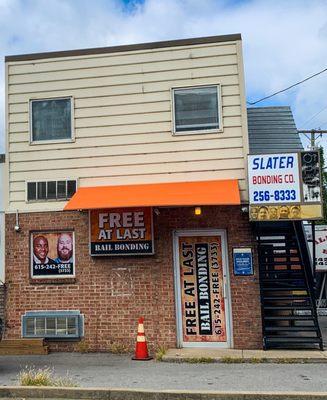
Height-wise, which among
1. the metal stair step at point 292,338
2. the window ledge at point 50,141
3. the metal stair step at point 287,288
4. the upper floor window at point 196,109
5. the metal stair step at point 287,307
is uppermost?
the upper floor window at point 196,109

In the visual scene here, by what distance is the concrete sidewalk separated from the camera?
346 inches

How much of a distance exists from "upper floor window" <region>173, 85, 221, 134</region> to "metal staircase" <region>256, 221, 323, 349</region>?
2265 mm

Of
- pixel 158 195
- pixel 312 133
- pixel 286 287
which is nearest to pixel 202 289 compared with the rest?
pixel 286 287

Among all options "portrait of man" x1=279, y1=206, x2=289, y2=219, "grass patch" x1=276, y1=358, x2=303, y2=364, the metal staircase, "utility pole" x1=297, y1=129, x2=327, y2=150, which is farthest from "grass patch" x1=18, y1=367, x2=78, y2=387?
"utility pole" x1=297, y1=129, x2=327, y2=150

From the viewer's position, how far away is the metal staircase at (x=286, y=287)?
9641 mm

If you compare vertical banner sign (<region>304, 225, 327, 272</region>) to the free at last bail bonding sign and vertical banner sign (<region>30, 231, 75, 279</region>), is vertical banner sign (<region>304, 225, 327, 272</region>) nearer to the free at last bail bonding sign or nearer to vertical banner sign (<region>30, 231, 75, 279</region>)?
the free at last bail bonding sign

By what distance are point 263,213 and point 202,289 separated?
6.39ft

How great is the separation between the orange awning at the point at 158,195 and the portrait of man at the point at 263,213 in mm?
592

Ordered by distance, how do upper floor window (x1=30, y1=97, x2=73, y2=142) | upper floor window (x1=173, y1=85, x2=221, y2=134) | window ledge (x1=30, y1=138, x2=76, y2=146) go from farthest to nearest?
upper floor window (x1=30, y1=97, x2=73, y2=142)
window ledge (x1=30, y1=138, x2=76, y2=146)
upper floor window (x1=173, y1=85, x2=221, y2=134)

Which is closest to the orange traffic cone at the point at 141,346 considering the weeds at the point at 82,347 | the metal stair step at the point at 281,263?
the weeds at the point at 82,347

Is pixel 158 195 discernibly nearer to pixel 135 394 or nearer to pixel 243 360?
pixel 243 360

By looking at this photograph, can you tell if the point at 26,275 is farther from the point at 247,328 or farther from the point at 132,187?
the point at 247,328

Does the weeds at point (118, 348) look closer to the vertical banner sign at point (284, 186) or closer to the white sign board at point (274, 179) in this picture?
the vertical banner sign at point (284, 186)

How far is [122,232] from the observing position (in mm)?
10297
